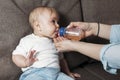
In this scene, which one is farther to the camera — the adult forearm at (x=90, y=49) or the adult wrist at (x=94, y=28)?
the adult wrist at (x=94, y=28)

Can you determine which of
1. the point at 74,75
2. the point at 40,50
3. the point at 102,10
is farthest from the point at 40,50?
the point at 102,10

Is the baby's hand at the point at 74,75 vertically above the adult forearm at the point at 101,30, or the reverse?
the adult forearm at the point at 101,30

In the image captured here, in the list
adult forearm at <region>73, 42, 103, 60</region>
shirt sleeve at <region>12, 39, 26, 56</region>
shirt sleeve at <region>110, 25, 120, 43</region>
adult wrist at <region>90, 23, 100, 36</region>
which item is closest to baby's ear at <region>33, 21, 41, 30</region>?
shirt sleeve at <region>12, 39, 26, 56</region>

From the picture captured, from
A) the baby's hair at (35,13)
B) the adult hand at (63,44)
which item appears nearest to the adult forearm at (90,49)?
the adult hand at (63,44)

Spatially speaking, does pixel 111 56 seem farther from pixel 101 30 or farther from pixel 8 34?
pixel 8 34

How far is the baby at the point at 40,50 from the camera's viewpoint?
1.45 metres

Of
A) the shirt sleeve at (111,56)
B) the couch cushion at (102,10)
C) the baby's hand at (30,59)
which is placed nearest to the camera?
the shirt sleeve at (111,56)

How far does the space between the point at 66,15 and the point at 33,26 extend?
250 mm

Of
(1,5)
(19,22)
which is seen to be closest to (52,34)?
(19,22)

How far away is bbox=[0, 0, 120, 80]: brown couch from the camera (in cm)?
147

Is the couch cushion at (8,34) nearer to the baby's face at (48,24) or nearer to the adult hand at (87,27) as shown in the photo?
the baby's face at (48,24)

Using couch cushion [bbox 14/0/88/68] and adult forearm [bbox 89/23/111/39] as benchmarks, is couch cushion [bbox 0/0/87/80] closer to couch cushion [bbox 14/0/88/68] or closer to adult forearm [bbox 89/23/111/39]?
couch cushion [bbox 14/0/88/68]

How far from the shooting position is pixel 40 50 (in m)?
1.50

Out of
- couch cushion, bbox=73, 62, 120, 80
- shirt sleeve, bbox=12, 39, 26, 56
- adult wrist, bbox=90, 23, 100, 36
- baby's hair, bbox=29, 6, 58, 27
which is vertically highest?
baby's hair, bbox=29, 6, 58, 27
